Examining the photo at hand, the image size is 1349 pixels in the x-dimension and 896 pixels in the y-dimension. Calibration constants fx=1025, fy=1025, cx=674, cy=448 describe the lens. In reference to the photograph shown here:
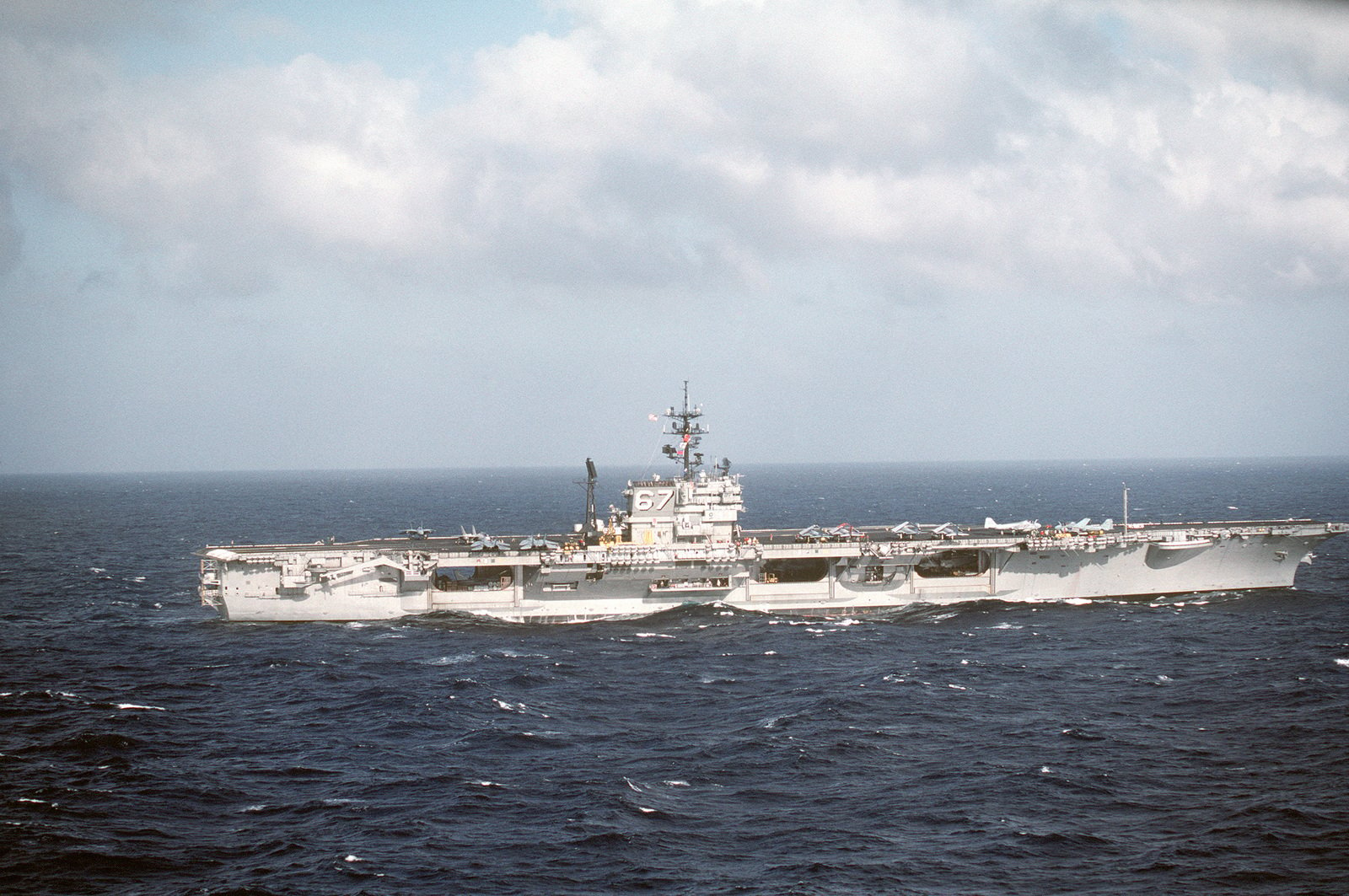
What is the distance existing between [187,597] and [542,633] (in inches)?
903

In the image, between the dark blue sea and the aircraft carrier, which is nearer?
the dark blue sea

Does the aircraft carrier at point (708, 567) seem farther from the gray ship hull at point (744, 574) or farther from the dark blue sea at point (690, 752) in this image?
the dark blue sea at point (690, 752)

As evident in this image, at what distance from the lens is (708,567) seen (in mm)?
46812

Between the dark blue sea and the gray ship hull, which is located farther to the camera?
the gray ship hull

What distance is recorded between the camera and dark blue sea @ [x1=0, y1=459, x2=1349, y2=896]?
20.8 metres

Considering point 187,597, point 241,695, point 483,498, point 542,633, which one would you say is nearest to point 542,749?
point 241,695

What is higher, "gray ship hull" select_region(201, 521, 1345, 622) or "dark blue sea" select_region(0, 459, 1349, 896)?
"gray ship hull" select_region(201, 521, 1345, 622)

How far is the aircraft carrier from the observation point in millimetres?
45844

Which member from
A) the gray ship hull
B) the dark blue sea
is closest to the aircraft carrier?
the gray ship hull

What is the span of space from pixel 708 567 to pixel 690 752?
63.1 ft

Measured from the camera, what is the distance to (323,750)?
28469 mm

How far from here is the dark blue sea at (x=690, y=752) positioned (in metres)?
20.8

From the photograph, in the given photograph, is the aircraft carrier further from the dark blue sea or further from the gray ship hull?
the dark blue sea

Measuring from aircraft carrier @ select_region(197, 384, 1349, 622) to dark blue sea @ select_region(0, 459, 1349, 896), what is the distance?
118 centimetres
